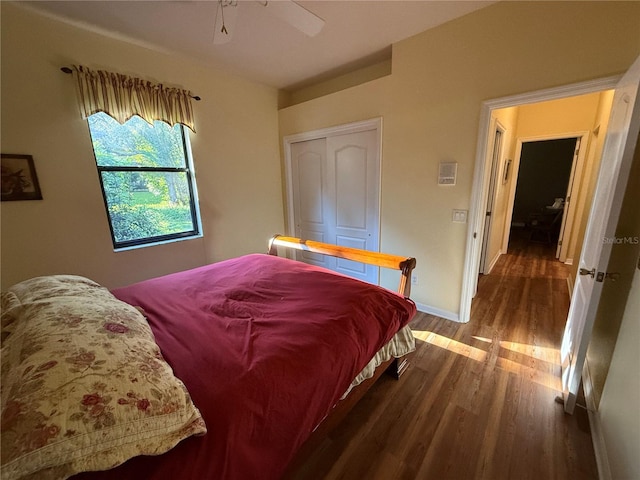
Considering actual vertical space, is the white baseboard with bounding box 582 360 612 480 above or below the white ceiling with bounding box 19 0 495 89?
below

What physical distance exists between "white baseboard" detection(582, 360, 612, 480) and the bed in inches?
40.8

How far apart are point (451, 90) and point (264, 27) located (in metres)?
1.68

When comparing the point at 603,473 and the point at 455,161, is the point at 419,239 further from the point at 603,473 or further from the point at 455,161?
the point at 603,473

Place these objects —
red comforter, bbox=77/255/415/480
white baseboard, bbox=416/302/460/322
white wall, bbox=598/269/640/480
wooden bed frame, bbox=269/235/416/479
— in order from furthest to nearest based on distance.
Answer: white baseboard, bbox=416/302/460/322 → wooden bed frame, bbox=269/235/416/479 → white wall, bbox=598/269/640/480 → red comforter, bbox=77/255/415/480

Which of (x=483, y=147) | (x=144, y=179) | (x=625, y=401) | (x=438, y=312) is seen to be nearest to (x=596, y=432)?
(x=625, y=401)

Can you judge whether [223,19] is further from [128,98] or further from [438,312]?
[438,312]

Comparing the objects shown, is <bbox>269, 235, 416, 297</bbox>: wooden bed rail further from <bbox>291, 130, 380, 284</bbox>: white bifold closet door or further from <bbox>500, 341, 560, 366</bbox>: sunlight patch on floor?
<bbox>500, 341, 560, 366</bbox>: sunlight patch on floor

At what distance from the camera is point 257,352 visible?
1.07 metres

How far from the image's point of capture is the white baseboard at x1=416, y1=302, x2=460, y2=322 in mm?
2549

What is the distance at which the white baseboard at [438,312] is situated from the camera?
8.36ft

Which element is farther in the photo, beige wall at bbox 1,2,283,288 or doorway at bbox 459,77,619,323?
beige wall at bbox 1,2,283,288

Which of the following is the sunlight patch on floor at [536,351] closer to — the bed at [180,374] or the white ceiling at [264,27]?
the bed at [180,374]

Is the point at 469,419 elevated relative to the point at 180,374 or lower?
lower

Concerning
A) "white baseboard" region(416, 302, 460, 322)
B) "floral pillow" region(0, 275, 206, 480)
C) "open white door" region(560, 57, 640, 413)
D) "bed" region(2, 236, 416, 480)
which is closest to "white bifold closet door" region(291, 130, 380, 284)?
"white baseboard" region(416, 302, 460, 322)
